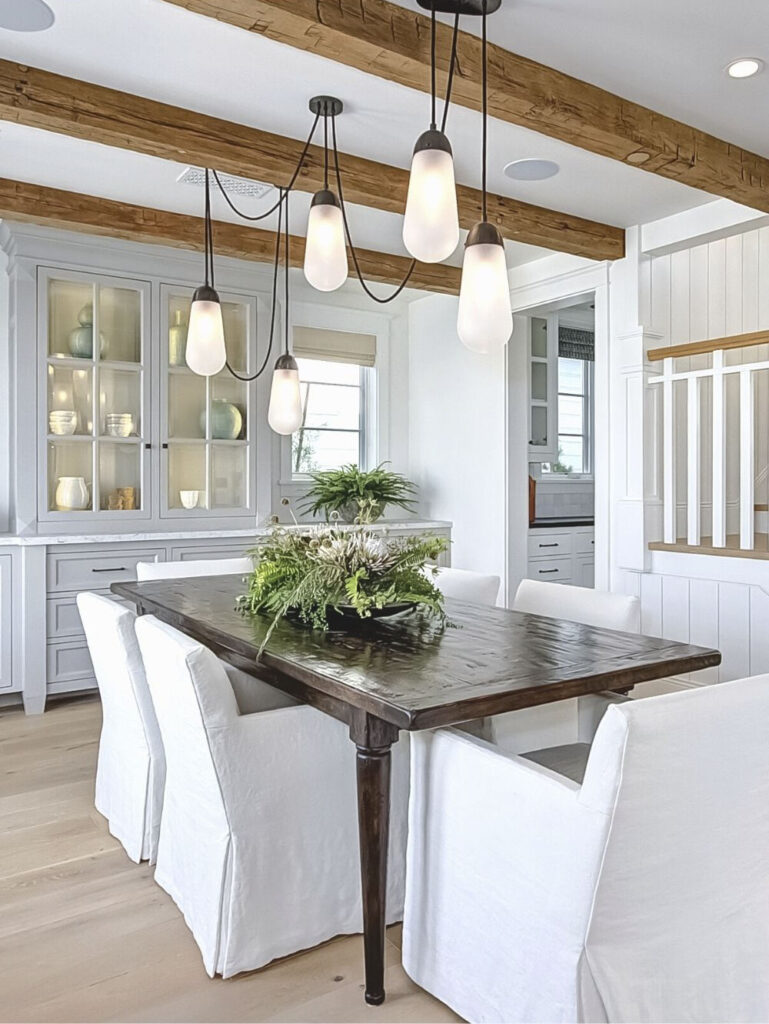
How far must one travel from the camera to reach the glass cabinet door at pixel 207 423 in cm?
432

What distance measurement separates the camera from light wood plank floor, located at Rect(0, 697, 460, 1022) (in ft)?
5.30

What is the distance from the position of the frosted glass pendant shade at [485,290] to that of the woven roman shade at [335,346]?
3223 mm

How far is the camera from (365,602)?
2.01 metres

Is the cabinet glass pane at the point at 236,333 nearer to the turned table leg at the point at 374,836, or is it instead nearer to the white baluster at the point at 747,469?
the white baluster at the point at 747,469

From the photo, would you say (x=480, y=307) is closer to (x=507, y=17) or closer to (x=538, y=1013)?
(x=507, y=17)

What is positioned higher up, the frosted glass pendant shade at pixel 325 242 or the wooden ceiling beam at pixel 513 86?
the wooden ceiling beam at pixel 513 86

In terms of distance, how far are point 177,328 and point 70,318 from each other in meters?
0.57

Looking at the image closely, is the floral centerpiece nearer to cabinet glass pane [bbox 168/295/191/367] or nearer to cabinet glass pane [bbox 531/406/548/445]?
cabinet glass pane [bbox 168/295/191/367]

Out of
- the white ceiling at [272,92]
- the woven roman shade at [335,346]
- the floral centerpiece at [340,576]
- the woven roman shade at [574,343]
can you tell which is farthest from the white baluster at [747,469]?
the woven roman shade at [335,346]

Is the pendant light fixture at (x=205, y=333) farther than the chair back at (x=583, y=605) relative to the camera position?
Yes

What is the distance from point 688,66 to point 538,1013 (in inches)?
104

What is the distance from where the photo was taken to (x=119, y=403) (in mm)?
4207

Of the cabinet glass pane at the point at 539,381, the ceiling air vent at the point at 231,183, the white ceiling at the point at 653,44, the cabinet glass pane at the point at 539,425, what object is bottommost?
the cabinet glass pane at the point at 539,425

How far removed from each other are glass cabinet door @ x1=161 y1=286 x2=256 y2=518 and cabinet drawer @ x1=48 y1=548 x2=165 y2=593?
1.26ft
